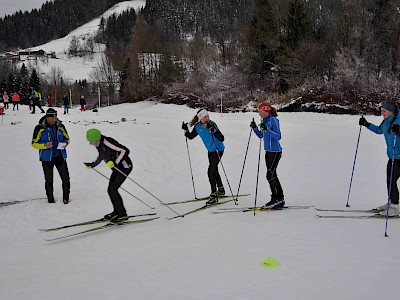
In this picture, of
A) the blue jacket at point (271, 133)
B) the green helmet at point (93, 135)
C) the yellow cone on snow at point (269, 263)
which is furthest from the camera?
the blue jacket at point (271, 133)

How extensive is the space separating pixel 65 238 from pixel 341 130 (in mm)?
13515

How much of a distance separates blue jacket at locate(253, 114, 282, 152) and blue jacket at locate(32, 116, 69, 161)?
413cm

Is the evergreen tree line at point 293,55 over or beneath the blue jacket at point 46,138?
over

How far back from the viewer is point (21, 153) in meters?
11.5

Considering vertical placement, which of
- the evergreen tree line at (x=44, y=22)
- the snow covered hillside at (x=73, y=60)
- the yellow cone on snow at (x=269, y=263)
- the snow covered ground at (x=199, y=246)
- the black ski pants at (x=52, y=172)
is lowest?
the snow covered ground at (x=199, y=246)

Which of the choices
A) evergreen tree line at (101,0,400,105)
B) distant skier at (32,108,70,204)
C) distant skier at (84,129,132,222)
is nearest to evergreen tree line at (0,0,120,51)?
evergreen tree line at (101,0,400,105)

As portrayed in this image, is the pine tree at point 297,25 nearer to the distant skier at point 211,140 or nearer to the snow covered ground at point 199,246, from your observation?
the snow covered ground at point 199,246

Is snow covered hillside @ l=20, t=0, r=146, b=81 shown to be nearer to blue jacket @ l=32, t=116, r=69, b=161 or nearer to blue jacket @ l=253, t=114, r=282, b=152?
blue jacket @ l=32, t=116, r=69, b=161

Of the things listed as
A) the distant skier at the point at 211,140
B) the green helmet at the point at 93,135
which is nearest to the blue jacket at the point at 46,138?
the green helmet at the point at 93,135

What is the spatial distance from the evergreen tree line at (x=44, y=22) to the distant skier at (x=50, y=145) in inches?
6225

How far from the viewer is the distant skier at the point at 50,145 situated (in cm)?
703

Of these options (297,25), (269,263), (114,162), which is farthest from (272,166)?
(297,25)

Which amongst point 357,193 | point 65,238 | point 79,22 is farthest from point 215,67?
point 79,22

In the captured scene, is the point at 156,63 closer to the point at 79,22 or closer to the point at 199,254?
the point at 199,254
